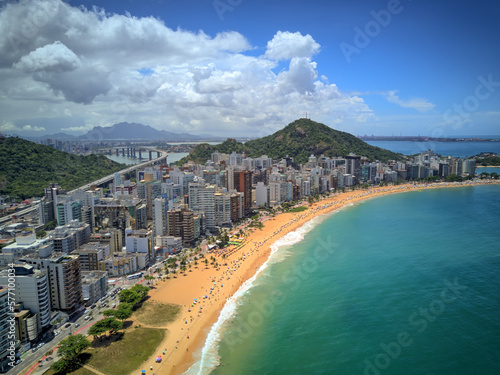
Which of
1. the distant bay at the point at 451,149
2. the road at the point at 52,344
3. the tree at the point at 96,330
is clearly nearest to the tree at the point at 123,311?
the road at the point at 52,344

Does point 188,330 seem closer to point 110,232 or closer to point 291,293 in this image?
point 291,293

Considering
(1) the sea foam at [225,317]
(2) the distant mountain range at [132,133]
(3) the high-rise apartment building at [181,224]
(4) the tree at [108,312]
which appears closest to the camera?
(1) the sea foam at [225,317]

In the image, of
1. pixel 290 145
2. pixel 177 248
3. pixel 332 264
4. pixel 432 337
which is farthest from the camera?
pixel 290 145

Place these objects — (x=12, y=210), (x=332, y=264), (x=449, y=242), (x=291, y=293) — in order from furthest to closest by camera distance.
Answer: (x=12, y=210) < (x=449, y=242) < (x=332, y=264) < (x=291, y=293)

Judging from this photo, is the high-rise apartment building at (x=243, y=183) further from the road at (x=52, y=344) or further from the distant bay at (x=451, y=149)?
the distant bay at (x=451, y=149)

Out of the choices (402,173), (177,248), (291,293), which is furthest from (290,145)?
(291,293)

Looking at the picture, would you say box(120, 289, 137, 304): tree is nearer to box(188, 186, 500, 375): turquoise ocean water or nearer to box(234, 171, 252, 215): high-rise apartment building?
box(188, 186, 500, 375): turquoise ocean water
